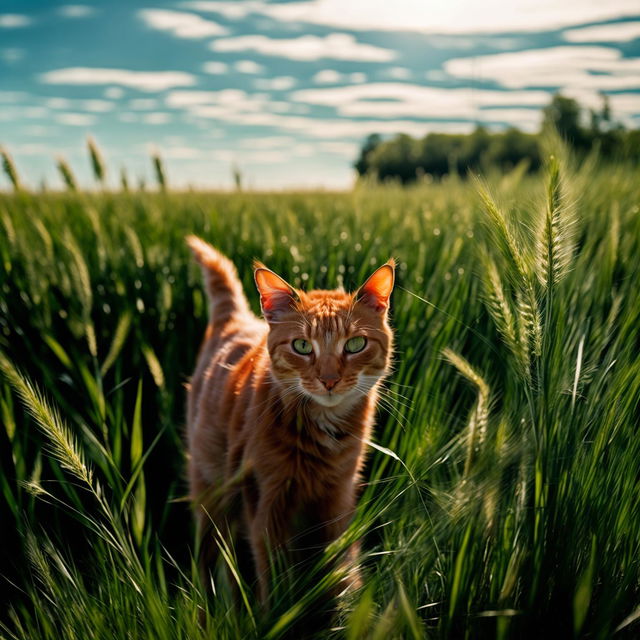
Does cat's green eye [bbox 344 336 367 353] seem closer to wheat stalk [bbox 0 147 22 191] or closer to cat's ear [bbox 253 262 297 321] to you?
cat's ear [bbox 253 262 297 321]

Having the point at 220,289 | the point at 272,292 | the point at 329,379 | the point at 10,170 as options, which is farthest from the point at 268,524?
the point at 10,170

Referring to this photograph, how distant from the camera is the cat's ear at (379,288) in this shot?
3.83 feet

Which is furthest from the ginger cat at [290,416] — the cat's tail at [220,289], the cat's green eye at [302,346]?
the cat's tail at [220,289]

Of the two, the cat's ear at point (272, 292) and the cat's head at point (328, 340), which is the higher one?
the cat's ear at point (272, 292)

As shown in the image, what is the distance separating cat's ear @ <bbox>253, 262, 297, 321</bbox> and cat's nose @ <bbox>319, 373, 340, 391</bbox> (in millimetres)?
184

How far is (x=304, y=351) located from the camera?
53.5 inches

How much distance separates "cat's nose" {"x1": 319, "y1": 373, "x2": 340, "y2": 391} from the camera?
132 centimetres

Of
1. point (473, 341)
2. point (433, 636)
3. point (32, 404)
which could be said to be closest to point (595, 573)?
point (433, 636)

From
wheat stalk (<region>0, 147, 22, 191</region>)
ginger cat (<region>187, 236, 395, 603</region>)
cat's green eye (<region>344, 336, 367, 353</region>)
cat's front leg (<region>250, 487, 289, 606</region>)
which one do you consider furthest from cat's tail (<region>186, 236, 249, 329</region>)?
wheat stalk (<region>0, 147, 22, 191</region>)

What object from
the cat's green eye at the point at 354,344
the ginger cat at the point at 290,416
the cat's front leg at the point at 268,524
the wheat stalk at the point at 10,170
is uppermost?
the wheat stalk at the point at 10,170

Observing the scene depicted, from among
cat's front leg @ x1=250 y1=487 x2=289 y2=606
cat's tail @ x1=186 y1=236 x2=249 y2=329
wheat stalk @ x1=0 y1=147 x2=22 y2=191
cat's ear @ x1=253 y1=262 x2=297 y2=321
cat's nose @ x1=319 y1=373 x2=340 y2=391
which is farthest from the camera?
wheat stalk @ x1=0 y1=147 x2=22 y2=191

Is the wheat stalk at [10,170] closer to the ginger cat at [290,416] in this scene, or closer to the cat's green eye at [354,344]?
the ginger cat at [290,416]

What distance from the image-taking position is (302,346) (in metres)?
1.36

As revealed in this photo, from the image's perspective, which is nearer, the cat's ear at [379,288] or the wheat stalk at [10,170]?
the cat's ear at [379,288]
